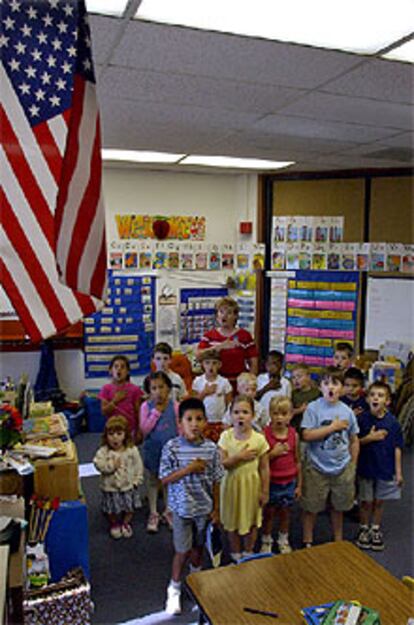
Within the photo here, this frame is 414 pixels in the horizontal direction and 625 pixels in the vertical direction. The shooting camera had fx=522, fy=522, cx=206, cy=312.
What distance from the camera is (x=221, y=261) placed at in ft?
23.1

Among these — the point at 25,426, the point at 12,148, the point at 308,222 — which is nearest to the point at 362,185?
the point at 308,222

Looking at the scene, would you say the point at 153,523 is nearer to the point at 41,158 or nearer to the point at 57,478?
the point at 57,478

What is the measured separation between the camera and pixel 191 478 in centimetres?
298

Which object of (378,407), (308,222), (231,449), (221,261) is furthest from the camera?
(221,261)

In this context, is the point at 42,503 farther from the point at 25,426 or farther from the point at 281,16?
the point at 281,16

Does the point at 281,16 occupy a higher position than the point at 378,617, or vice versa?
the point at 281,16

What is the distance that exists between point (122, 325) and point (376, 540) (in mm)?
4034

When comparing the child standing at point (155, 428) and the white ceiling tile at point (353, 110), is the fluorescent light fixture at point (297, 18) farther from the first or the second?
the child standing at point (155, 428)

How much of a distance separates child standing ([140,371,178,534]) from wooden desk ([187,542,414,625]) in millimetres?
1687

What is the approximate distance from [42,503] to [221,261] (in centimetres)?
460

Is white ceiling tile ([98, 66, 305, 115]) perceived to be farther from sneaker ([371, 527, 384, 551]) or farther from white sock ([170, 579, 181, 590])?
sneaker ([371, 527, 384, 551])

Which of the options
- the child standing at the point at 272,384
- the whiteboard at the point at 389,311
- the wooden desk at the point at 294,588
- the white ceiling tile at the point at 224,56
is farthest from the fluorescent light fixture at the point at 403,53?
the whiteboard at the point at 389,311

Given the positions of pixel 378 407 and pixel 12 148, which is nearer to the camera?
pixel 12 148

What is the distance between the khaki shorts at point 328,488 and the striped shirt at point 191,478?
81 cm
